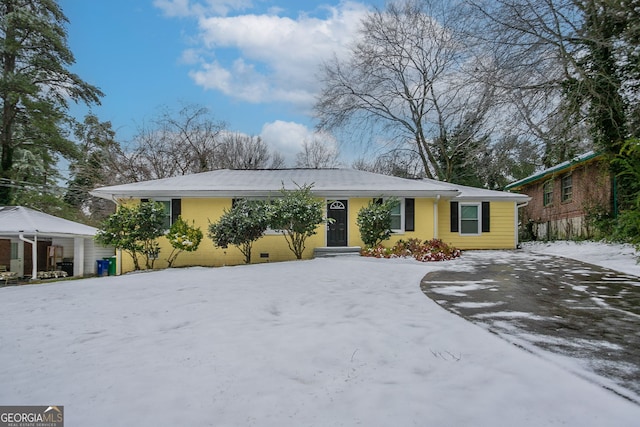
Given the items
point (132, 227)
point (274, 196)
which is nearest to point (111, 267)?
point (132, 227)

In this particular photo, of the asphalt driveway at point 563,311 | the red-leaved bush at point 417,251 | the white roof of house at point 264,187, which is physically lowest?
the asphalt driveway at point 563,311

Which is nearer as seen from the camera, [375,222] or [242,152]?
[375,222]

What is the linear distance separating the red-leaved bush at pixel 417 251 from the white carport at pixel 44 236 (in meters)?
13.0

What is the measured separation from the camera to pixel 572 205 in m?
16.0

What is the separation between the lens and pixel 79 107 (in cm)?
2169

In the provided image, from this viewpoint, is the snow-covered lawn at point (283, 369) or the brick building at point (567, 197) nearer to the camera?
the snow-covered lawn at point (283, 369)

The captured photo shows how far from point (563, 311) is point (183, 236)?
402 inches

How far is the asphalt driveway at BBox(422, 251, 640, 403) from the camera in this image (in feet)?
10.1

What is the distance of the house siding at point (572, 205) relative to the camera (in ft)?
45.7

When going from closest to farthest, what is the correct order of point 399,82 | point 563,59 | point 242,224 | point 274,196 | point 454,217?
point 563,59
point 242,224
point 274,196
point 454,217
point 399,82

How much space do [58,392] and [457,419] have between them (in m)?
2.58

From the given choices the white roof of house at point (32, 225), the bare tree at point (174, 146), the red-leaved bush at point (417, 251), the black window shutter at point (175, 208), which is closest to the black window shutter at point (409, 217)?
the red-leaved bush at point (417, 251)

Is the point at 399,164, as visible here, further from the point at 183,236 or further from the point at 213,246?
the point at 183,236

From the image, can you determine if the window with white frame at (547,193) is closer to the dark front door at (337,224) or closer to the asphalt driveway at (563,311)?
the dark front door at (337,224)
